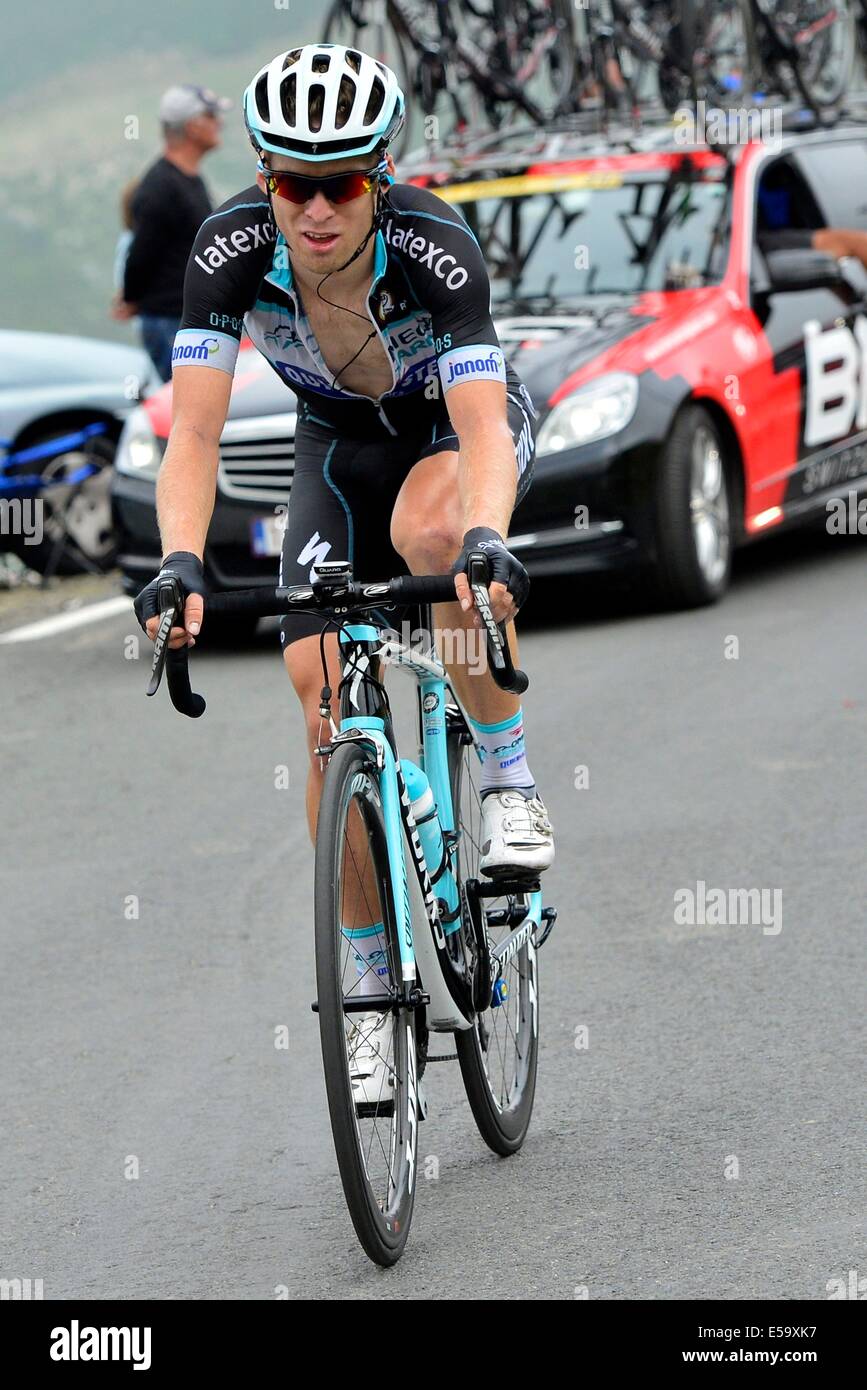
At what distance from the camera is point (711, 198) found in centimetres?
1097

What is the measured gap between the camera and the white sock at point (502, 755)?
4824 mm

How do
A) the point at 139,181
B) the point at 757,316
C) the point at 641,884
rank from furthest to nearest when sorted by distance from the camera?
the point at 139,181 < the point at 757,316 < the point at 641,884

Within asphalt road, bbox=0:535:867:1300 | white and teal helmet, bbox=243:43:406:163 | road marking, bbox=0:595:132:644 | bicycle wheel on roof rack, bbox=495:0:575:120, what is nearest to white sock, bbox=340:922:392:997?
asphalt road, bbox=0:535:867:1300

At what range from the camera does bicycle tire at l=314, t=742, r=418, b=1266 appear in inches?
152

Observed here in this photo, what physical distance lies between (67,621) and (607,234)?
326 cm

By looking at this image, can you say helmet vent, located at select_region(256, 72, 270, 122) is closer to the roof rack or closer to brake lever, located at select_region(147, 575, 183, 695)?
brake lever, located at select_region(147, 575, 183, 695)

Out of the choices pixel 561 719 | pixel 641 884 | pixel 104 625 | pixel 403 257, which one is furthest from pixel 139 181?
pixel 403 257

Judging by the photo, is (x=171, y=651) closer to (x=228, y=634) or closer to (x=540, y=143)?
(x=228, y=634)

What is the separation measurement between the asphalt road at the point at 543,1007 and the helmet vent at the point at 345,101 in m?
2.03

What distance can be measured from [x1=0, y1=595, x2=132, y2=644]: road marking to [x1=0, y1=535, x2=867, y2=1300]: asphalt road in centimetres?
148

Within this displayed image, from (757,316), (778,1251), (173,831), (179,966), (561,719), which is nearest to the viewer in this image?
(778,1251)

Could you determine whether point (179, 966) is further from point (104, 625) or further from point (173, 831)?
point (104, 625)
